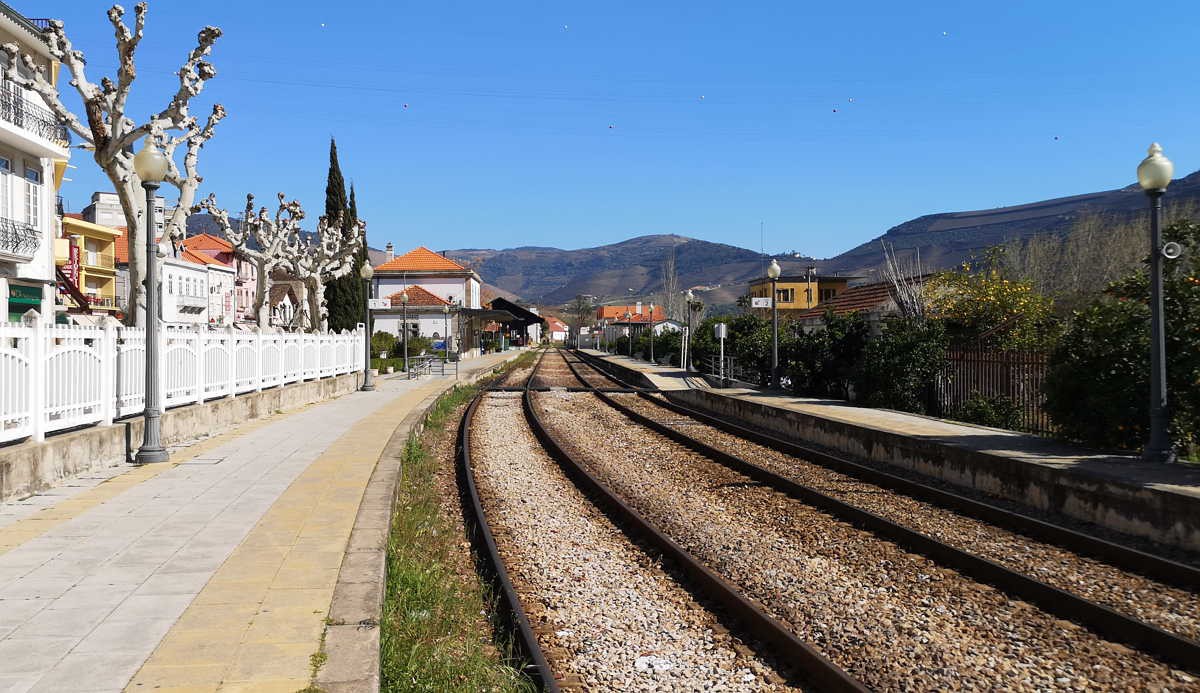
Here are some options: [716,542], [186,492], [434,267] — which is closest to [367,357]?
[186,492]

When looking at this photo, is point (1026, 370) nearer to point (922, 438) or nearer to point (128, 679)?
point (922, 438)

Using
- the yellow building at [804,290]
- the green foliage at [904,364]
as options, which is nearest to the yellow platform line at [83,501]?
the green foliage at [904,364]

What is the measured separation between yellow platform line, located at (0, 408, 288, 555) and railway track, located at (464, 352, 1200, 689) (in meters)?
5.01

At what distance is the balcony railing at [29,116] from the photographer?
28656 millimetres

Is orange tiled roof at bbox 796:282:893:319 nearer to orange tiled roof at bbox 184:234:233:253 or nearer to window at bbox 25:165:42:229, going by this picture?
window at bbox 25:165:42:229

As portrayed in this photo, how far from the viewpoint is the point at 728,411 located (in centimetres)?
2491

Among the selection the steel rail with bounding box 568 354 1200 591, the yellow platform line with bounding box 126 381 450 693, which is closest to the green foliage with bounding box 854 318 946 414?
the steel rail with bounding box 568 354 1200 591

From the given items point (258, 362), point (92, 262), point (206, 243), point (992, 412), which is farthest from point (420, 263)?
point (992, 412)

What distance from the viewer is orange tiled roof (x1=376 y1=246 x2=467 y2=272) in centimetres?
10144

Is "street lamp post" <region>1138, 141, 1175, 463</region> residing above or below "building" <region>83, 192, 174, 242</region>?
below

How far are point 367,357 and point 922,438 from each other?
71.3ft

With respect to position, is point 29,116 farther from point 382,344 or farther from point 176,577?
point 176,577

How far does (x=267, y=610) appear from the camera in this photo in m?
5.14

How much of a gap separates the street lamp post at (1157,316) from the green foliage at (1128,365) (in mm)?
545
